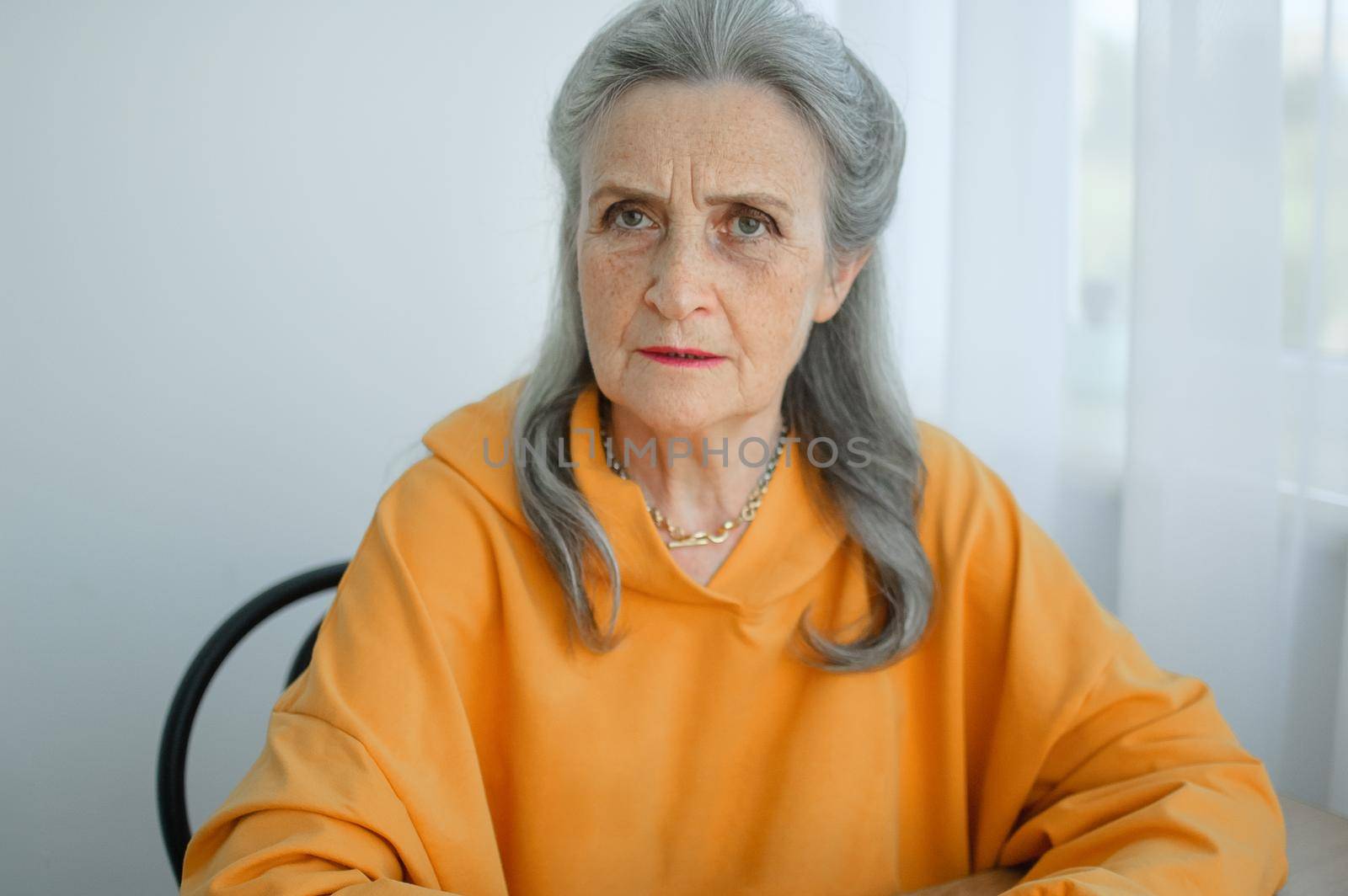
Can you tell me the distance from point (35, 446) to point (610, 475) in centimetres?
115

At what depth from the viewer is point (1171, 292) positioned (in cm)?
164

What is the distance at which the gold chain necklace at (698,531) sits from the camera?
1.38 m

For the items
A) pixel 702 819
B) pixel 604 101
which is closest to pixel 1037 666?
pixel 702 819

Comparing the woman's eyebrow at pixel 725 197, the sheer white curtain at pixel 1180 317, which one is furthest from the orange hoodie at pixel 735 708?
the sheer white curtain at pixel 1180 317

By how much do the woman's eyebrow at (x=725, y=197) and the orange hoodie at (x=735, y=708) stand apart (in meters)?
0.28

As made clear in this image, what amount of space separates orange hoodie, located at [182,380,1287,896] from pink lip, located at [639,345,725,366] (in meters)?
0.18

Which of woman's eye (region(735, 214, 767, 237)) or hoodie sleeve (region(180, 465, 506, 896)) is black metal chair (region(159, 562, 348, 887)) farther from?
woman's eye (region(735, 214, 767, 237))

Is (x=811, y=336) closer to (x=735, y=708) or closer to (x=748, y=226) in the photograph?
(x=748, y=226)

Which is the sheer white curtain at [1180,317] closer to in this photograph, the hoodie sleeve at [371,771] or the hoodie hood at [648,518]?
the hoodie hood at [648,518]

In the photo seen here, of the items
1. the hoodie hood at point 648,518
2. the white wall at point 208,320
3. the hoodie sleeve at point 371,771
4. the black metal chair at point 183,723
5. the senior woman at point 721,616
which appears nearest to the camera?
the hoodie sleeve at point 371,771

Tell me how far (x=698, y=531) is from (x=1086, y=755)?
0.48 m

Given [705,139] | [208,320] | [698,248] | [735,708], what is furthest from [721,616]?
[208,320]

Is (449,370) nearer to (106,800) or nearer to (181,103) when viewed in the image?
(181,103)

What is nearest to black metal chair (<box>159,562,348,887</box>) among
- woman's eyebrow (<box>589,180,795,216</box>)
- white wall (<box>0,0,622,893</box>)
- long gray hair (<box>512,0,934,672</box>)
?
long gray hair (<box>512,0,934,672</box>)
